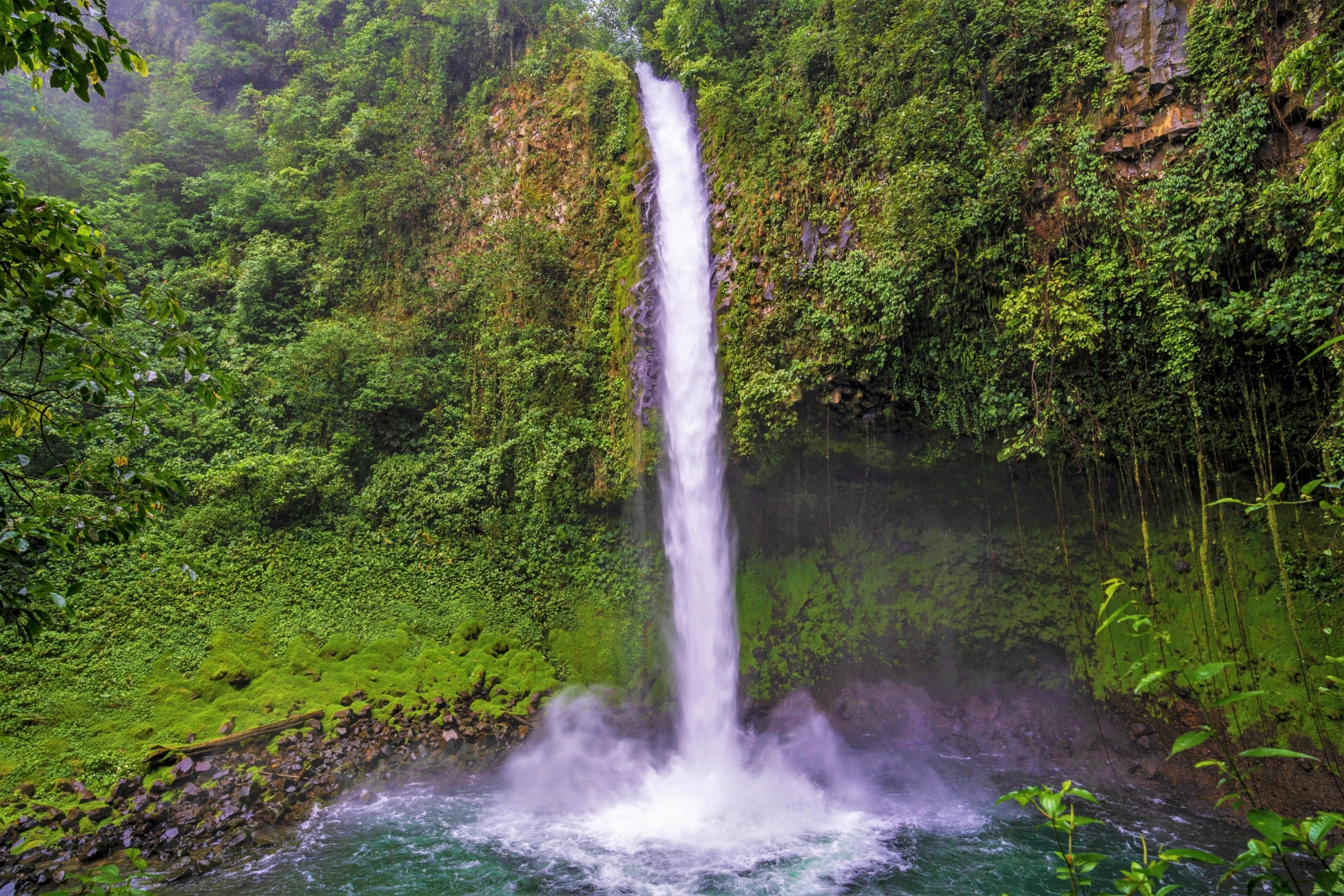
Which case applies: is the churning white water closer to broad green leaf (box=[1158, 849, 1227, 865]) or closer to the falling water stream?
the falling water stream

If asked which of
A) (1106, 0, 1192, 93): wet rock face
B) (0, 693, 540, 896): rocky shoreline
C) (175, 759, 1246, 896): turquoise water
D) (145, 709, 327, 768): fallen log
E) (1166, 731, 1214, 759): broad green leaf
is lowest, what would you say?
(175, 759, 1246, 896): turquoise water

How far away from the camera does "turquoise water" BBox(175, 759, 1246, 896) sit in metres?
6.35

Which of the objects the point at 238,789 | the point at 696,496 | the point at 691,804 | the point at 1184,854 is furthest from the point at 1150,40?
the point at 238,789

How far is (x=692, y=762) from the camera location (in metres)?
9.22

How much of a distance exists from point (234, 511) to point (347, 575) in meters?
2.30

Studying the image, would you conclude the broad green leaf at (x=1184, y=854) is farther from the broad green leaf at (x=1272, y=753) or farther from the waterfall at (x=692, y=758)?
the waterfall at (x=692, y=758)

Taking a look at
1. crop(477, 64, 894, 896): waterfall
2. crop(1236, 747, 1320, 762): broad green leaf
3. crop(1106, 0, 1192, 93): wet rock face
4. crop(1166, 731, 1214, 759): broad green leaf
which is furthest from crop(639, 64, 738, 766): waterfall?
crop(1236, 747, 1320, 762): broad green leaf

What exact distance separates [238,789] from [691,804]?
527 cm

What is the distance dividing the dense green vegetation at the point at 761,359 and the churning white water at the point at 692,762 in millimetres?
502

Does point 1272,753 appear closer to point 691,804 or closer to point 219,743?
point 691,804

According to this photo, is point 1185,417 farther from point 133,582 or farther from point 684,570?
point 133,582

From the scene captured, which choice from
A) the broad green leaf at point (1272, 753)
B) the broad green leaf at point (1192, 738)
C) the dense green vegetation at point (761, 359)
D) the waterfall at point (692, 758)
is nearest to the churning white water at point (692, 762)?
the waterfall at point (692, 758)

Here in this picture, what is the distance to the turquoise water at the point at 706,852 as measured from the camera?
6348 mm

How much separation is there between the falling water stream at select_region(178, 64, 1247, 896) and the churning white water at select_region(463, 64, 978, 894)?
25 millimetres
